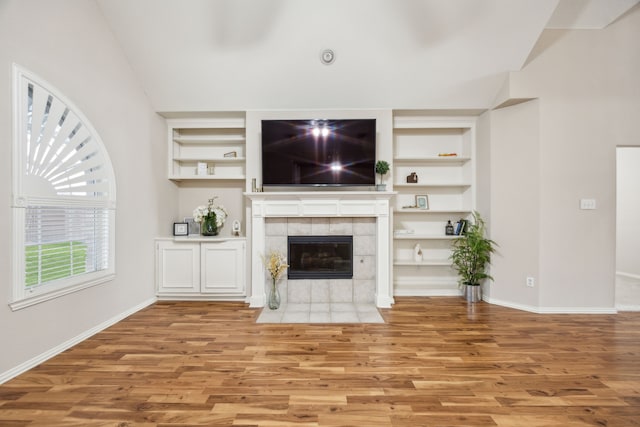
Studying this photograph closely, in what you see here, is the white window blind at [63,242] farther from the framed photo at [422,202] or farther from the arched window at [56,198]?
the framed photo at [422,202]

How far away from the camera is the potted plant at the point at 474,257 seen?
3.86 m

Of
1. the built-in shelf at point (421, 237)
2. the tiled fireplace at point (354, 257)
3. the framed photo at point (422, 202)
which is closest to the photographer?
the tiled fireplace at point (354, 257)

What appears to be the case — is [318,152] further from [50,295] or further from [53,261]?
[50,295]

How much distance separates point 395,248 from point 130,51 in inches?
155

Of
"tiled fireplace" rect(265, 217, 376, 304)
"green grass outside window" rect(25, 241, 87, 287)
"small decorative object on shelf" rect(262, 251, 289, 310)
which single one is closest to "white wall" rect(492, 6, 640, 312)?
"tiled fireplace" rect(265, 217, 376, 304)

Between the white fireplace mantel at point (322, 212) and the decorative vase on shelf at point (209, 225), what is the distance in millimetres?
610

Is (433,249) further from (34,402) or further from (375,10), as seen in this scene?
(34,402)

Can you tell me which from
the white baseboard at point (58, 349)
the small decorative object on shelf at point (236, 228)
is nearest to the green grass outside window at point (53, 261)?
the white baseboard at point (58, 349)

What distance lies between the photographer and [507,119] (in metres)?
3.80

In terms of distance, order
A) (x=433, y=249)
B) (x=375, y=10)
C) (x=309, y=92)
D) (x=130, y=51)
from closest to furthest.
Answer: (x=375, y=10) < (x=130, y=51) < (x=309, y=92) < (x=433, y=249)

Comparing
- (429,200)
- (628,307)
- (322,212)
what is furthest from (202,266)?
(628,307)

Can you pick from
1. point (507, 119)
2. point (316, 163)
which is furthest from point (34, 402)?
point (507, 119)

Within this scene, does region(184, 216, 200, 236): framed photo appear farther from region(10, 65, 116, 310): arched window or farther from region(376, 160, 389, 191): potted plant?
region(376, 160, 389, 191): potted plant

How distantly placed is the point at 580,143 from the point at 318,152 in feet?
9.61
